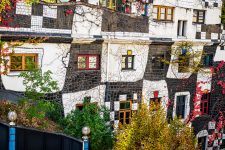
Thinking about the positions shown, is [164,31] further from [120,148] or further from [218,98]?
[120,148]

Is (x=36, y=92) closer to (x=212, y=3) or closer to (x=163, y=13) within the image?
Result: (x=163, y=13)

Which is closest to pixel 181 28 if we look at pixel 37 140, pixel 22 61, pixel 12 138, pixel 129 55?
pixel 129 55

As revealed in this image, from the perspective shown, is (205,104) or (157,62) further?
(205,104)

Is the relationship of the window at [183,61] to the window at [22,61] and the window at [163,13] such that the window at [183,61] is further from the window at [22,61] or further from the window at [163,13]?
the window at [22,61]

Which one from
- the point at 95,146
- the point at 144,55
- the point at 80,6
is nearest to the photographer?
the point at 95,146

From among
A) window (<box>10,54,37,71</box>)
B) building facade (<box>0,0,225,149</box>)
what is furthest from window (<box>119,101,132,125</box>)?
window (<box>10,54,37,71</box>)

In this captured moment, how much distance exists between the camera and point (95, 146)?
775 cm

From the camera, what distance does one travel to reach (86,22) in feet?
27.8

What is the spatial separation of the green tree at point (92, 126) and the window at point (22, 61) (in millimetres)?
1288

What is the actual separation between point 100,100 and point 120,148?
→ 9.14 feet

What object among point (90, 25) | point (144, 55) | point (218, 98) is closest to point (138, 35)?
point (144, 55)

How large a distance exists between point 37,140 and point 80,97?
2.63 meters

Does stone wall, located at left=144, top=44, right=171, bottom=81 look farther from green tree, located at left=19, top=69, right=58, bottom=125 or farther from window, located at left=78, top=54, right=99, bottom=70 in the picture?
green tree, located at left=19, top=69, right=58, bottom=125

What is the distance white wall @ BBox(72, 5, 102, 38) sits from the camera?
831cm
